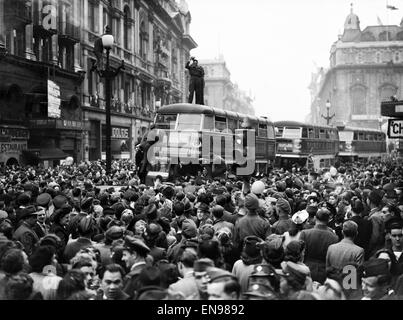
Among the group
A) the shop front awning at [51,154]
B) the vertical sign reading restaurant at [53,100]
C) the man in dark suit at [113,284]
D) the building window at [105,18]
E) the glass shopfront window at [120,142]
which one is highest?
the building window at [105,18]

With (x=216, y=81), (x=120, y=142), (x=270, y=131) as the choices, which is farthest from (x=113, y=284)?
(x=216, y=81)

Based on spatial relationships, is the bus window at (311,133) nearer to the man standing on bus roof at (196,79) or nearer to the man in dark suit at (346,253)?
the man standing on bus roof at (196,79)

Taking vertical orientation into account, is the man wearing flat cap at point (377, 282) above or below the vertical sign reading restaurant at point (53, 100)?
below

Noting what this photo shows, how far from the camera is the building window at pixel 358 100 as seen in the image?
47.2 m

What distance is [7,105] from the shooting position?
2427cm

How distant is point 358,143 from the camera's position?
132 feet

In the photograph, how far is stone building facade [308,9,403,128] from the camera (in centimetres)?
3453

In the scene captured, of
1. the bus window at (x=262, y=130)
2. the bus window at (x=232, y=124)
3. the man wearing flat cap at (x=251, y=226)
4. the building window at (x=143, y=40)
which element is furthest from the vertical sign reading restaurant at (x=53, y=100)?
the man wearing flat cap at (x=251, y=226)

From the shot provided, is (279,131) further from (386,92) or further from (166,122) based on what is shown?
(386,92)

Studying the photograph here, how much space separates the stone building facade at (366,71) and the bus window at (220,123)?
16.4 metres

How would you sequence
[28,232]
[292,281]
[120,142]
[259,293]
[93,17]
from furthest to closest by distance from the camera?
[120,142], [93,17], [28,232], [292,281], [259,293]

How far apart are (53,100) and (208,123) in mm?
11686
